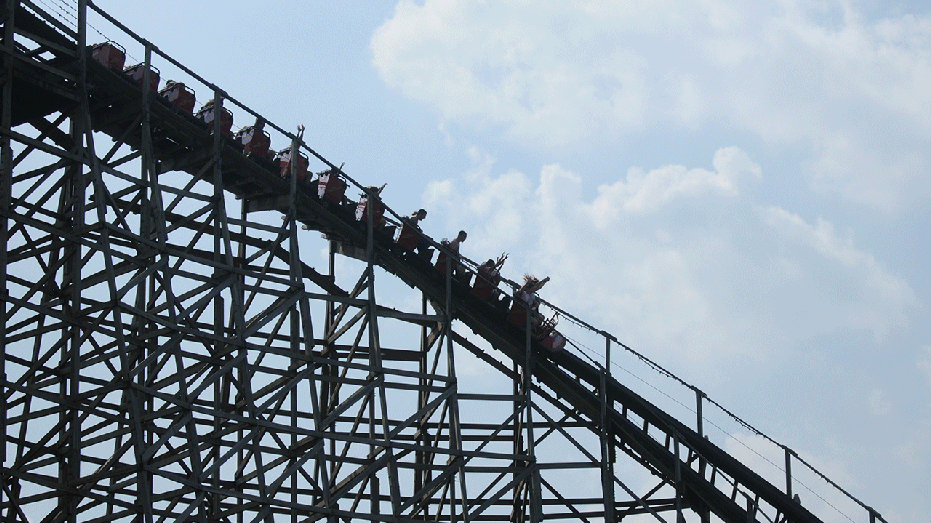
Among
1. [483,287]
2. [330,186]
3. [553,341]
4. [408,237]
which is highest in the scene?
[330,186]

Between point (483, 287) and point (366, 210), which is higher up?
point (366, 210)

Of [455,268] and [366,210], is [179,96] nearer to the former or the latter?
[366,210]

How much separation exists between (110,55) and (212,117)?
207 centimetres

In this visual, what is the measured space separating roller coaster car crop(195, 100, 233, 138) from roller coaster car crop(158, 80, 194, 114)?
22 cm

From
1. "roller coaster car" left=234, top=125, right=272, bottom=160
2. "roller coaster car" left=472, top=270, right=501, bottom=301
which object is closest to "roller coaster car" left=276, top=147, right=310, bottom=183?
"roller coaster car" left=234, top=125, right=272, bottom=160

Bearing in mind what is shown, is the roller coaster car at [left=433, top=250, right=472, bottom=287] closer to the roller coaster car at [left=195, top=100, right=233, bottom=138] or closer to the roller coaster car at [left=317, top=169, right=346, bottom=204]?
the roller coaster car at [left=317, top=169, right=346, bottom=204]

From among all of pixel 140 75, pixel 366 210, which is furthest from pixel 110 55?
pixel 366 210

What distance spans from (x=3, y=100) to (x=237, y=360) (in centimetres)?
530

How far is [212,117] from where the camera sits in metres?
25.4

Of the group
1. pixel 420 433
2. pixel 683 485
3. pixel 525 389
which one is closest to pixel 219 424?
pixel 420 433

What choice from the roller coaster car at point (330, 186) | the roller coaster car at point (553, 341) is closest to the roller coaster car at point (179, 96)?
the roller coaster car at point (330, 186)

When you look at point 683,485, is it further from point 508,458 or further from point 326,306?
point 326,306

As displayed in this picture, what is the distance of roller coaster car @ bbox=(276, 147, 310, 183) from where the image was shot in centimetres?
2608

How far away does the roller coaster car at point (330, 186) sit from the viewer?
26.4 metres
